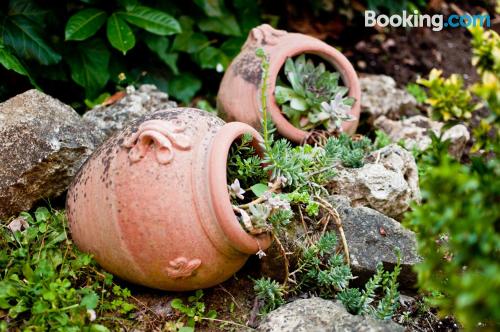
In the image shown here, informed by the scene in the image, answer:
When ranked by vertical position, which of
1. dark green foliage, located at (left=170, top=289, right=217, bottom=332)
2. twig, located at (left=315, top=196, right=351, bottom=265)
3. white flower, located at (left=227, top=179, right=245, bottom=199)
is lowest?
dark green foliage, located at (left=170, top=289, right=217, bottom=332)

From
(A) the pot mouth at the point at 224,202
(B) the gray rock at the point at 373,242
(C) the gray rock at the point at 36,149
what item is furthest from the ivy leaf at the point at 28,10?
(B) the gray rock at the point at 373,242

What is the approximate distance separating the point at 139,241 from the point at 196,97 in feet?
6.49

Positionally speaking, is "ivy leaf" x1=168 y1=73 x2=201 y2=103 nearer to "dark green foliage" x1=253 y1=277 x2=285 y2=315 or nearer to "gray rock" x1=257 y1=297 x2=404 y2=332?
"dark green foliage" x1=253 y1=277 x2=285 y2=315

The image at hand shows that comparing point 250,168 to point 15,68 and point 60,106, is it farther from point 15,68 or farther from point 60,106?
point 15,68

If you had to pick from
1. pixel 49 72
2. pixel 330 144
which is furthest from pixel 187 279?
pixel 49 72

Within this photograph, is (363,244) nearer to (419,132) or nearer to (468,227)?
(468,227)

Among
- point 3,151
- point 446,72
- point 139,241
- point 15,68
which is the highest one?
point 15,68

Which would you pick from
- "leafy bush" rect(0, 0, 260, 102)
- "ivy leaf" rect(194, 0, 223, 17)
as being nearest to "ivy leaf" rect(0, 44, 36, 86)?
"leafy bush" rect(0, 0, 260, 102)

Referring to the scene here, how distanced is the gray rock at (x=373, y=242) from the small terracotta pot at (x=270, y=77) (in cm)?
56

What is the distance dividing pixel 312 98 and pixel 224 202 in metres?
0.99

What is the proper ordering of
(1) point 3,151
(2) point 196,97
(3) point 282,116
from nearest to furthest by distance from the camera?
1. (1) point 3,151
2. (3) point 282,116
3. (2) point 196,97

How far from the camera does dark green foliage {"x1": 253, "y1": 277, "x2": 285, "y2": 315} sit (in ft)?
7.01

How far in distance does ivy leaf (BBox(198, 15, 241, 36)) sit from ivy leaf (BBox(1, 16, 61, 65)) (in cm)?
101

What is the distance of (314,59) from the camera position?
302 cm
